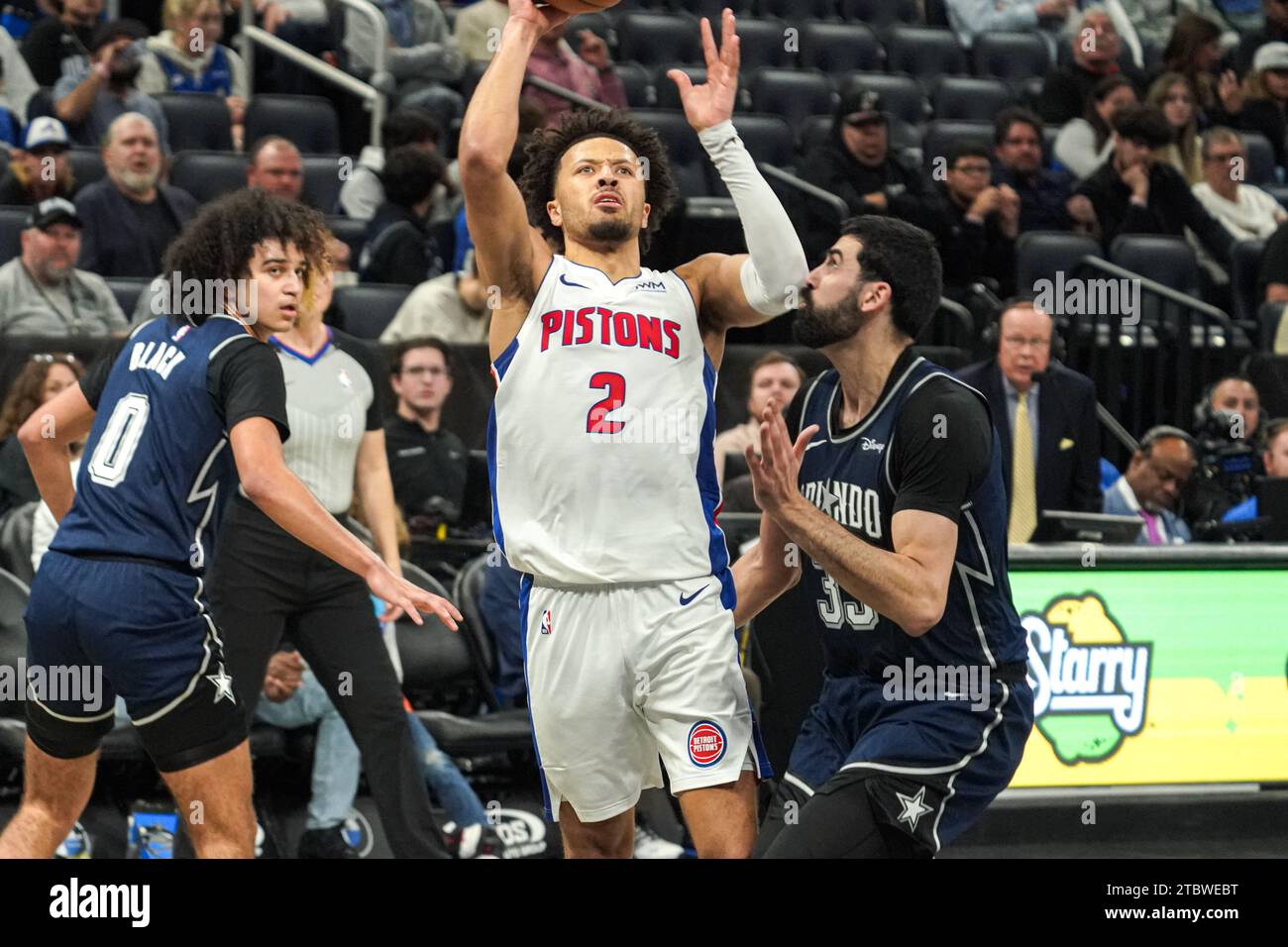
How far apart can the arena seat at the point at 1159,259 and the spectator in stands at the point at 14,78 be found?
5.99m

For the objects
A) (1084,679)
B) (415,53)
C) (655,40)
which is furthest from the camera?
(655,40)

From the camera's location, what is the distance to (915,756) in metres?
4.34

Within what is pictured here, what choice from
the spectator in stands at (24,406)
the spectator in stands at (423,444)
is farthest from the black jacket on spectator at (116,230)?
the spectator in stands at (423,444)

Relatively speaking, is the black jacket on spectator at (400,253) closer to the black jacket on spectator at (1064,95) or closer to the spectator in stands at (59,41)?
the spectator in stands at (59,41)

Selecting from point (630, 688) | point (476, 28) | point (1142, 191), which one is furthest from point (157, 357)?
point (1142, 191)

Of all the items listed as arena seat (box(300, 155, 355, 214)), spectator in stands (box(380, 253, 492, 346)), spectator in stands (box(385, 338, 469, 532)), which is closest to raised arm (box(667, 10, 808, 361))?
spectator in stands (box(385, 338, 469, 532))

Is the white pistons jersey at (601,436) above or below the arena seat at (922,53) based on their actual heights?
below

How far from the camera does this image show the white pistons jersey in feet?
14.8

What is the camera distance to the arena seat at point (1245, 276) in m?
11.3

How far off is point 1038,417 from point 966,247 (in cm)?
220

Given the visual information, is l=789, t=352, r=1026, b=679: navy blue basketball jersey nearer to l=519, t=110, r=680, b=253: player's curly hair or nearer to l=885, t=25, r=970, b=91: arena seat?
l=519, t=110, r=680, b=253: player's curly hair

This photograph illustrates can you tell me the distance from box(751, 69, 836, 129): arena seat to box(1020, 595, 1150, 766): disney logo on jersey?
19.8 feet

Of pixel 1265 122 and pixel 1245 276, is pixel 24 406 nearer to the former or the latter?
pixel 1245 276
